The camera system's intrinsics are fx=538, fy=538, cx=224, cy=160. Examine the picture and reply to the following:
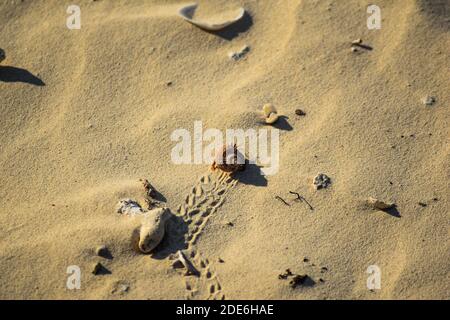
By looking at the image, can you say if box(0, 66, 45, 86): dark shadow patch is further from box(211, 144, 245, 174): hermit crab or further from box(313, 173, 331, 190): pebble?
box(313, 173, 331, 190): pebble

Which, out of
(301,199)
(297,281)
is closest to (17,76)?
(301,199)

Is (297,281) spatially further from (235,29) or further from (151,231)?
(235,29)

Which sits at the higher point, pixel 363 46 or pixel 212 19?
pixel 212 19

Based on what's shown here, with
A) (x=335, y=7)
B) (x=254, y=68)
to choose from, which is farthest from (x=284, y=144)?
(x=335, y=7)

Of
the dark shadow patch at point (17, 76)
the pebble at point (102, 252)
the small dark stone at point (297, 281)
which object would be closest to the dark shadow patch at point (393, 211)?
the small dark stone at point (297, 281)

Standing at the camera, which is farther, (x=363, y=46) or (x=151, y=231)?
(x=363, y=46)

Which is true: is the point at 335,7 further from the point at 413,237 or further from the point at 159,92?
the point at 413,237
